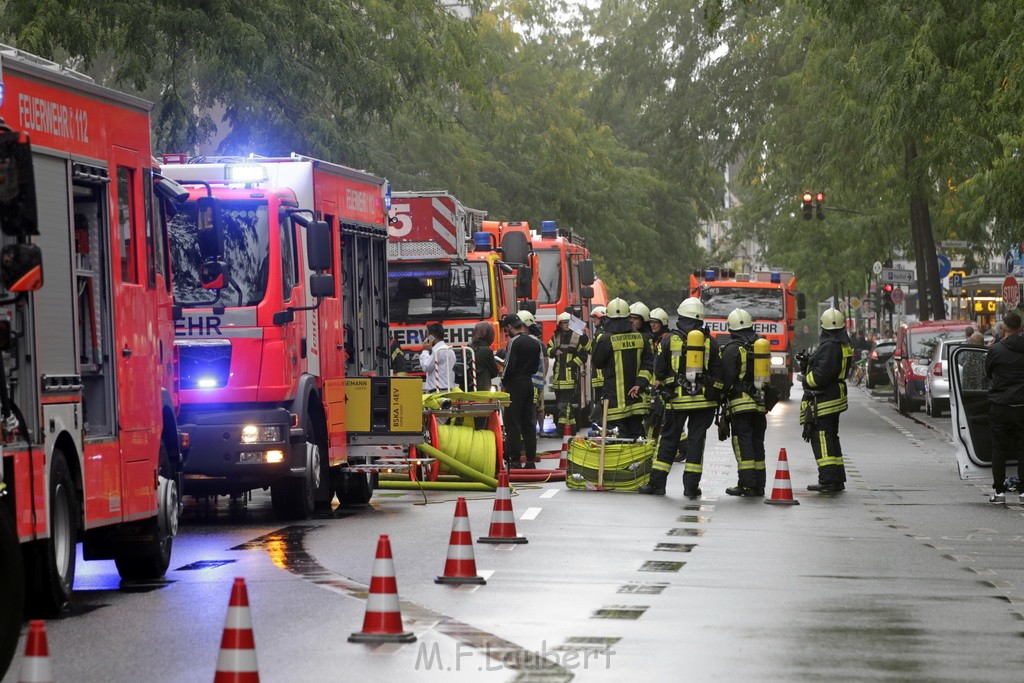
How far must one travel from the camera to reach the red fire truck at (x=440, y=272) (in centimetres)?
2625

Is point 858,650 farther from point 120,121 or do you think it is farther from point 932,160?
point 932,160

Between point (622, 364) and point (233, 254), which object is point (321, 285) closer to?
point (233, 254)

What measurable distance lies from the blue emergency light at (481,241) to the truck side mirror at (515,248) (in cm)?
28

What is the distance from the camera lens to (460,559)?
11.9 meters

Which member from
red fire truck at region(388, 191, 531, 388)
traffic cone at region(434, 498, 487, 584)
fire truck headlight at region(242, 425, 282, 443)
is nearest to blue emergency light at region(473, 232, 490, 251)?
red fire truck at region(388, 191, 531, 388)

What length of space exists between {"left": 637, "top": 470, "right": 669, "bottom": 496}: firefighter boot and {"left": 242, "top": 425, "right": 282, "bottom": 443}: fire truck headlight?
450 cm

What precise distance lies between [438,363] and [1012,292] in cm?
1652

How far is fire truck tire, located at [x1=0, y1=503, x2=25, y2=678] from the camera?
8.66 m

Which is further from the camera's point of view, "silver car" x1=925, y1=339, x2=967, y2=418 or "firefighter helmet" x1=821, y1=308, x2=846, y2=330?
"silver car" x1=925, y1=339, x2=967, y2=418

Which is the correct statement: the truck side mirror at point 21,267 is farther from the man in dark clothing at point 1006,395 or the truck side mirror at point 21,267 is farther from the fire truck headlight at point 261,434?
the man in dark clothing at point 1006,395

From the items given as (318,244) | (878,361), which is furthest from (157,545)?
(878,361)

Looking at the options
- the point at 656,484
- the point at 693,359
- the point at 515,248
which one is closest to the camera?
the point at 693,359

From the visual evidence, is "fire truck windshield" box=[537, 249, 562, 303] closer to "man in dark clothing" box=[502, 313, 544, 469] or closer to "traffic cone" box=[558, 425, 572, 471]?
"traffic cone" box=[558, 425, 572, 471]

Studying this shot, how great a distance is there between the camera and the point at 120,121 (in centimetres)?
1185
